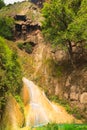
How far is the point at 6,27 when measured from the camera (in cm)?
5338

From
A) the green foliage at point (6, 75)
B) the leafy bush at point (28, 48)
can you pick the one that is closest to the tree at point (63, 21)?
the green foliage at point (6, 75)

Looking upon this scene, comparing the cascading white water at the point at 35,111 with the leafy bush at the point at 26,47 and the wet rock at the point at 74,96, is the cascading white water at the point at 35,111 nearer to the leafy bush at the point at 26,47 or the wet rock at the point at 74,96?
the wet rock at the point at 74,96

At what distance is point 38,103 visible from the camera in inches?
1330

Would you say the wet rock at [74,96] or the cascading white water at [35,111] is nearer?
the cascading white water at [35,111]

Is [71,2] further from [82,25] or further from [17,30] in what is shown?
[17,30]

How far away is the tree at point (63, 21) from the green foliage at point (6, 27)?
49.1 feet

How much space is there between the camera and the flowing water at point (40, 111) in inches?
1163

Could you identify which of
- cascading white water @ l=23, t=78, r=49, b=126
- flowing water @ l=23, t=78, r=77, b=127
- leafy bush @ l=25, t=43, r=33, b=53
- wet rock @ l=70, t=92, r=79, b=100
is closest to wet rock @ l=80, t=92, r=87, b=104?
wet rock @ l=70, t=92, r=79, b=100

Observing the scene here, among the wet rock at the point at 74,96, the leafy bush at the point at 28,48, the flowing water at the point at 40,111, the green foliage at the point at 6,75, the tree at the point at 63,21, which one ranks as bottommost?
the flowing water at the point at 40,111

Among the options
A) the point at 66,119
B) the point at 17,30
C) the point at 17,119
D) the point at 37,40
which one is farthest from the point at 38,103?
the point at 17,30

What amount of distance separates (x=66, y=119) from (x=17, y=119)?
813cm

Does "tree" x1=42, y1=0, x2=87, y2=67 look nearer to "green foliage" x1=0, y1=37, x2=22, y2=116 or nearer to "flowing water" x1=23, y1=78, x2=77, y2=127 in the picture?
"flowing water" x1=23, y1=78, x2=77, y2=127

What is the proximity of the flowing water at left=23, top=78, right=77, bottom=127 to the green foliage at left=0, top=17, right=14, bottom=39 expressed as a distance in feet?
59.5

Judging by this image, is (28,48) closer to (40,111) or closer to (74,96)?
(74,96)
